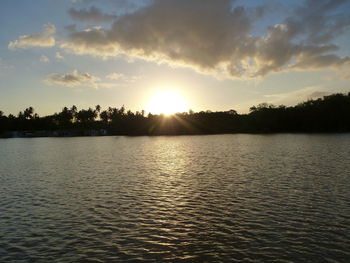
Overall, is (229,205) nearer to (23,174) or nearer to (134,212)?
(134,212)

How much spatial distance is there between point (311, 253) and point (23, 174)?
180 ft

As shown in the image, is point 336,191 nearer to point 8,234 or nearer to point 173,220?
point 173,220

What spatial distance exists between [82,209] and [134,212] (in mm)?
6015

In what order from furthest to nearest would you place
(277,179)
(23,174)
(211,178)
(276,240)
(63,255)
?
(23,174), (211,178), (277,179), (276,240), (63,255)

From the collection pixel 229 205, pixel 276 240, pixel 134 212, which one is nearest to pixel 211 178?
pixel 229 205

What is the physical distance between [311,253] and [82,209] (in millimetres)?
22491

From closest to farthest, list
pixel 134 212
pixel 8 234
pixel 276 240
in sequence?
1. pixel 276 240
2. pixel 8 234
3. pixel 134 212

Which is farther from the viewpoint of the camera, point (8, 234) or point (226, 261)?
point (8, 234)

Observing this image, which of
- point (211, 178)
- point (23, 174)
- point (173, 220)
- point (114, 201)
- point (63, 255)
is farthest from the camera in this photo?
point (23, 174)

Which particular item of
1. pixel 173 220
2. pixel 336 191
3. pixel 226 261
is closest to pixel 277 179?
pixel 336 191

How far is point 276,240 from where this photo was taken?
69.8ft

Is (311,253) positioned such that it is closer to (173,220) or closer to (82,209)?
(173,220)

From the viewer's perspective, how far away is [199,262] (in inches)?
721

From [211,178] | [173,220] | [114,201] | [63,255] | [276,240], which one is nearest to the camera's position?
[63,255]
